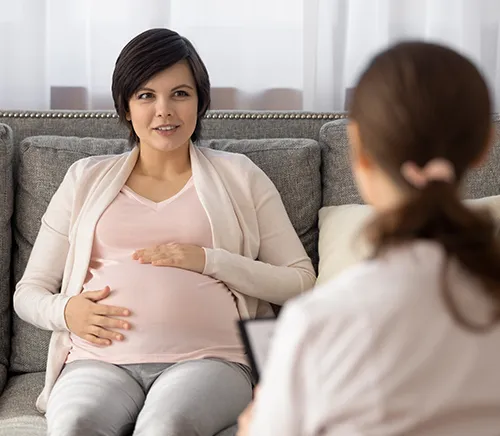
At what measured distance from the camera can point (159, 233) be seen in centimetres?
218

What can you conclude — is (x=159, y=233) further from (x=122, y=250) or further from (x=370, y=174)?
(x=370, y=174)

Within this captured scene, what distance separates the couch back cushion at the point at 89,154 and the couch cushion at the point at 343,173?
0.03m

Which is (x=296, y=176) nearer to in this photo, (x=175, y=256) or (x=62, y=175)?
(x=175, y=256)

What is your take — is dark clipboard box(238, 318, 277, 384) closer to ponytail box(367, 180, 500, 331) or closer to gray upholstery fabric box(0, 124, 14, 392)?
ponytail box(367, 180, 500, 331)

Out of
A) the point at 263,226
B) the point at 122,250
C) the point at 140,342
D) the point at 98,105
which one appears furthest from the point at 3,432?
the point at 98,105

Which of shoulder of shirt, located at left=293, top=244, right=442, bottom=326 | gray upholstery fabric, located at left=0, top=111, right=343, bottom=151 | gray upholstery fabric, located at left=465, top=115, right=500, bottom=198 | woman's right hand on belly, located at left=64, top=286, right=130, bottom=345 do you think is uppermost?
shoulder of shirt, located at left=293, top=244, right=442, bottom=326

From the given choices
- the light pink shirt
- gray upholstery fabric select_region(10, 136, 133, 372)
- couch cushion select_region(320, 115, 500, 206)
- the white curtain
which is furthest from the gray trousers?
the white curtain

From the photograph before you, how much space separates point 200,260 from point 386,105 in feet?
3.61

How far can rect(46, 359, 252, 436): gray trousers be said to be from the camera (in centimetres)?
179

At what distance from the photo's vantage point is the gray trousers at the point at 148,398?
1786 mm

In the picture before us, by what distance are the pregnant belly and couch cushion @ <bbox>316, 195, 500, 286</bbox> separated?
0.27 m

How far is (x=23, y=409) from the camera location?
82.7 inches

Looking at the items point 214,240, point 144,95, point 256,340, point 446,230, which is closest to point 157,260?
point 214,240

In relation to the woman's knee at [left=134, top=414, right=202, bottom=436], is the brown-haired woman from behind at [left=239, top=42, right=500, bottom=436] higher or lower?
higher
